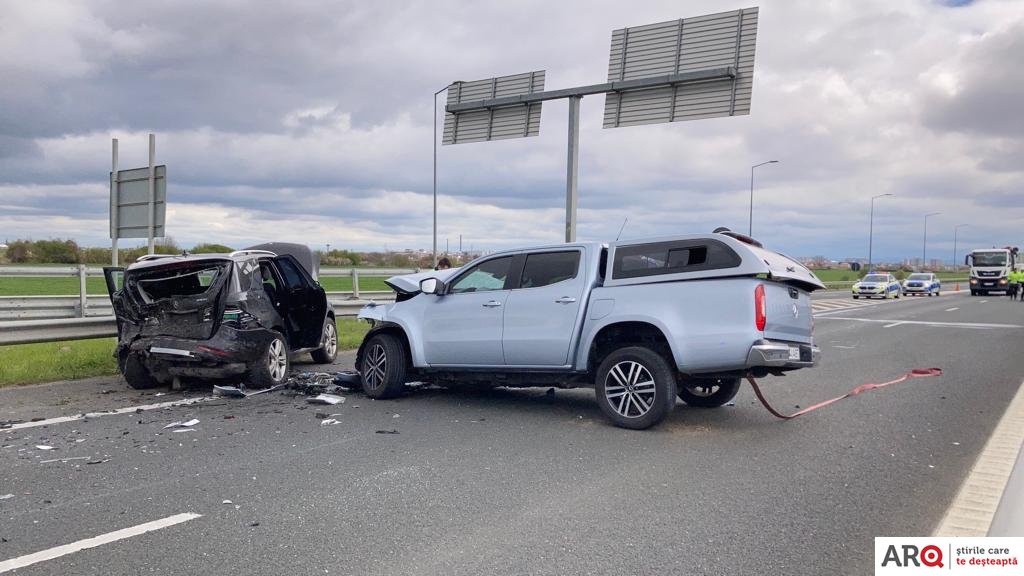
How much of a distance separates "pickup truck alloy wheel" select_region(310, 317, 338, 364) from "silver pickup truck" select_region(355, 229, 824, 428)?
3208mm

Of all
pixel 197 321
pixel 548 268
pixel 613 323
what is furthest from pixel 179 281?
pixel 613 323

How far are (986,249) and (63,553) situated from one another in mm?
56262

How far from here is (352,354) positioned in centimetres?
1384

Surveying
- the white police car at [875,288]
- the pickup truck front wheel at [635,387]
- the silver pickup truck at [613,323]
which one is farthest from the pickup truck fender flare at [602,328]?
the white police car at [875,288]

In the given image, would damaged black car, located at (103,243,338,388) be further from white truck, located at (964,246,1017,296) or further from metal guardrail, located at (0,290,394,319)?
white truck, located at (964,246,1017,296)

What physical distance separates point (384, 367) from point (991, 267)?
50.9m

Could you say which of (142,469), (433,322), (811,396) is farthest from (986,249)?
(142,469)

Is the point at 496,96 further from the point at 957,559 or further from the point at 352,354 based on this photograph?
the point at 957,559

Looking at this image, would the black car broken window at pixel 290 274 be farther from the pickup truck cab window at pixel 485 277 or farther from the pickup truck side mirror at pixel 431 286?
the pickup truck cab window at pixel 485 277

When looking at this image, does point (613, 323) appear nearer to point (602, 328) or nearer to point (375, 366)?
point (602, 328)

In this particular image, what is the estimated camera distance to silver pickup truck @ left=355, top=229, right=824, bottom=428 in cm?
705

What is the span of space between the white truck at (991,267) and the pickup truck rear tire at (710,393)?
48.6 m

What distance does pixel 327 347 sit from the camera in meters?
12.4

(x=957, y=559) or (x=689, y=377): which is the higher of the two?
(x=689, y=377)
